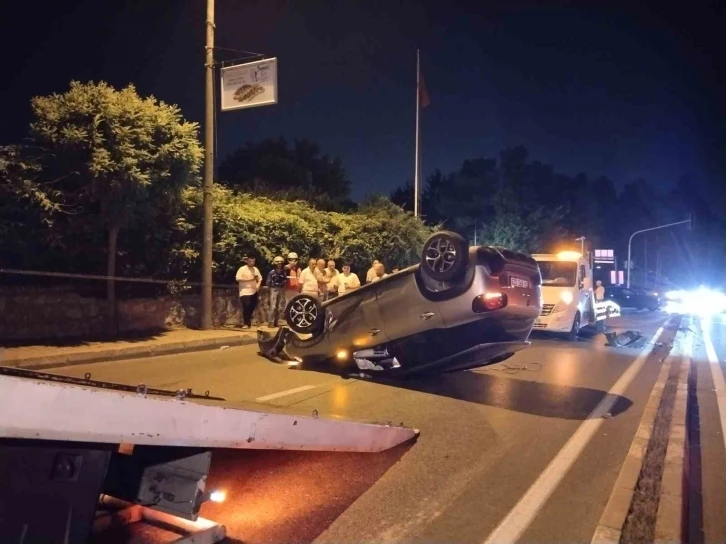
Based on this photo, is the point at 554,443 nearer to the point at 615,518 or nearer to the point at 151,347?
the point at 615,518

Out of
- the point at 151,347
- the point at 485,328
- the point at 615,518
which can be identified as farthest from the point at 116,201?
the point at 615,518

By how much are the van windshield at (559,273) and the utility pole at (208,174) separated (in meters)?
8.13

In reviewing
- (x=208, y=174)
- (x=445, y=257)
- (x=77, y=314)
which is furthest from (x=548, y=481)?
(x=208, y=174)

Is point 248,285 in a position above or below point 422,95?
below

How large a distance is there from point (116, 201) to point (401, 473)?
322 inches

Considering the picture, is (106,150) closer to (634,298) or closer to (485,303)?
(485,303)

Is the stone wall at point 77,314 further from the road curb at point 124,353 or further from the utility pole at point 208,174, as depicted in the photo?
the road curb at point 124,353

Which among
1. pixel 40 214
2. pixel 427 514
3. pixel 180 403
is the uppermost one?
pixel 40 214

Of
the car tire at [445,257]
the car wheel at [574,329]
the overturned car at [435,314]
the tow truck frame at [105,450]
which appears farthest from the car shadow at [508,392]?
the car wheel at [574,329]

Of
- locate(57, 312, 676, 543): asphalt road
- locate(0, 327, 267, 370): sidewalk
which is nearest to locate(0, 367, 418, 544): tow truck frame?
locate(57, 312, 676, 543): asphalt road

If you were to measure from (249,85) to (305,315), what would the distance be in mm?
6508

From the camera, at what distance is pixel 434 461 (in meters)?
5.45

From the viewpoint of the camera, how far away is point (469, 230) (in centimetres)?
3881

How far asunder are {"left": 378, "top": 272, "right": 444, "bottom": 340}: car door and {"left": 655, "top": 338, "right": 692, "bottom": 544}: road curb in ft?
8.90
